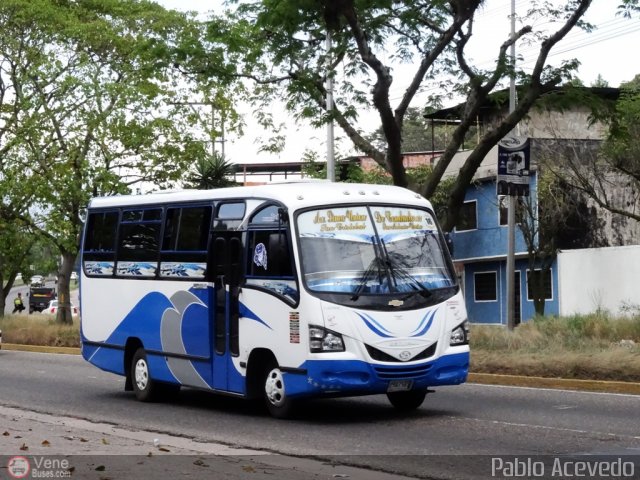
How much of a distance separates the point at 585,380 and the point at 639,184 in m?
20.8

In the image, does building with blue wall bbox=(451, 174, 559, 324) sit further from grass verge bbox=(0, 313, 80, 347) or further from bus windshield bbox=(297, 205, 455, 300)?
bus windshield bbox=(297, 205, 455, 300)

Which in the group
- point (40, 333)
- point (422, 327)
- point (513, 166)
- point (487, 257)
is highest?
point (513, 166)

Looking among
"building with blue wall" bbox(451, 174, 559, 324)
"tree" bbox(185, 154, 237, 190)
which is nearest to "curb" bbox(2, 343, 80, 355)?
"tree" bbox(185, 154, 237, 190)

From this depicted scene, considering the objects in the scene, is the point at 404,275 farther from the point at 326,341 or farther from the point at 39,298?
the point at 39,298

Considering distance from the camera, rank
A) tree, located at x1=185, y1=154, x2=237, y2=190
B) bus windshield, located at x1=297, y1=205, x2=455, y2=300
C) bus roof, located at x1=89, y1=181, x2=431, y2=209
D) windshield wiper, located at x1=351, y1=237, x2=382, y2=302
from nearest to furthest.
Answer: windshield wiper, located at x1=351, y1=237, x2=382, y2=302, bus windshield, located at x1=297, y1=205, x2=455, y2=300, bus roof, located at x1=89, y1=181, x2=431, y2=209, tree, located at x1=185, y1=154, x2=237, y2=190

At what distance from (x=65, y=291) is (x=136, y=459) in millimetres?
29262

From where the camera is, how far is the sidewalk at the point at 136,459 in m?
9.57

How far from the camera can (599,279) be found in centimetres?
3828

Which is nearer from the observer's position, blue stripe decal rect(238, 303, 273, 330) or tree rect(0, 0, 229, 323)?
blue stripe decal rect(238, 303, 273, 330)

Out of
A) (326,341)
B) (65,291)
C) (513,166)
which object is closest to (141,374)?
(326,341)

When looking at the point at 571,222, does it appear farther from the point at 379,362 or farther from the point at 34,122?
the point at 379,362

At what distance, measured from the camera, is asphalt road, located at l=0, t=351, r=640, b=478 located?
11.0 meters

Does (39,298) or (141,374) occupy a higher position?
(141,374)

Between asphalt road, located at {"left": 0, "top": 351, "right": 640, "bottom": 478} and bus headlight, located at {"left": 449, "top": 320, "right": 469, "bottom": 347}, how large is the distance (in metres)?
0.89
